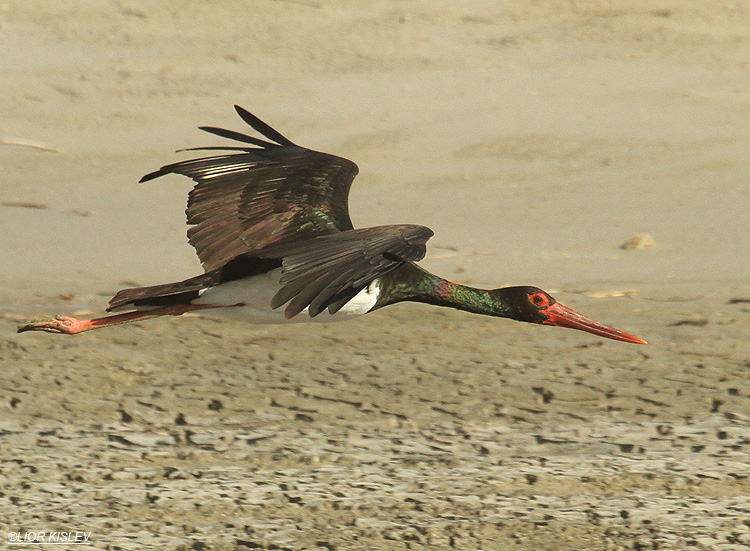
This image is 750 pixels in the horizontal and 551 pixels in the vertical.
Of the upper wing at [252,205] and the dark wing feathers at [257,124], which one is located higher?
the dark wing feathers at [257,124]

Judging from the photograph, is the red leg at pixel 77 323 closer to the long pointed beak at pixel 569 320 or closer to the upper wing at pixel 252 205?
the upper wing at pixel 252 205

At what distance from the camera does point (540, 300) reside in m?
6.71

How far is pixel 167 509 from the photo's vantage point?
6.05 metres

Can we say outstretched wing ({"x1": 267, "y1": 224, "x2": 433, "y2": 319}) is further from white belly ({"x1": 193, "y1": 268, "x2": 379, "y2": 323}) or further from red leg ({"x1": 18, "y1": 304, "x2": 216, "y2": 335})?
red leg ({"x1": 18, "y1": 304, "x2": 216, "y2": 335})

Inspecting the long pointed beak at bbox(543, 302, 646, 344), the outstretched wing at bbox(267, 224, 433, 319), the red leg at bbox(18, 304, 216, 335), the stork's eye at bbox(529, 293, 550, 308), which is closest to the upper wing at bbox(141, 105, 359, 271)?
the red leg at bbox(18, 304, 216, 335)

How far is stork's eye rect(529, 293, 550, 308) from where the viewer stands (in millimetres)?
6695

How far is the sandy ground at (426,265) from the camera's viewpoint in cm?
616

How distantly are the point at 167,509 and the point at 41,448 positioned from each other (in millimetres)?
866

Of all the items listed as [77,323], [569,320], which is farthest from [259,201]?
[569,320]

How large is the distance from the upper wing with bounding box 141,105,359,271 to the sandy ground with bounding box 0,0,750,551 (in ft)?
3.48

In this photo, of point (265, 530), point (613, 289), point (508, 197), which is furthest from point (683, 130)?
point (265, 530)

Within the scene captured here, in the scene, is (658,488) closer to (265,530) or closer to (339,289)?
(265,530)

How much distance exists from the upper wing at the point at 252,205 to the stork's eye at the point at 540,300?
1033 mm

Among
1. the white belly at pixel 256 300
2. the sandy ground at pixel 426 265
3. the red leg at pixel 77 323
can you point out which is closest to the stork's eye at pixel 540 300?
the sandy ground at pixel 426 265
